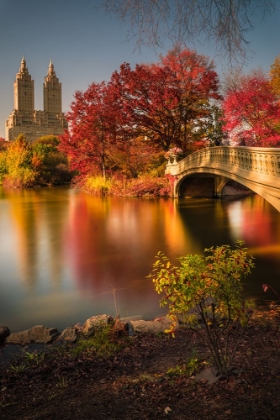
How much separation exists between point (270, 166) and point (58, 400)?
7677mm

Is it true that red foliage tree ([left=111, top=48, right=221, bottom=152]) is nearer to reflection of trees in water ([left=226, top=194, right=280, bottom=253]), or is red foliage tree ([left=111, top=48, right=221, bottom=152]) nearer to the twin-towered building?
reflection of trees in water ([left=226, top=194, right=280, bottom=253])

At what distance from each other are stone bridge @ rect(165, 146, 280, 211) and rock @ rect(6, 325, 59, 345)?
5846 mm

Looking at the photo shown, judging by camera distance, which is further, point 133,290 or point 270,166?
point 270,166

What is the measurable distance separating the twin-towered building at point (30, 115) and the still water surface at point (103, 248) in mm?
124980

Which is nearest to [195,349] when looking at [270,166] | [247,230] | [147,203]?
[270,166]

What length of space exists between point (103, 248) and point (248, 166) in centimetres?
506

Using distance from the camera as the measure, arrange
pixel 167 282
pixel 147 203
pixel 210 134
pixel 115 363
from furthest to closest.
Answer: pixel 210 134
pixel 147 203
pixel 115 363
pixel 167 282

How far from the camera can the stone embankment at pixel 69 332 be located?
5.20 m

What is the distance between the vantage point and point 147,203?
79.7 feet

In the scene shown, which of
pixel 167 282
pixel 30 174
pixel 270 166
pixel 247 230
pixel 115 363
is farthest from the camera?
pixel 30 174

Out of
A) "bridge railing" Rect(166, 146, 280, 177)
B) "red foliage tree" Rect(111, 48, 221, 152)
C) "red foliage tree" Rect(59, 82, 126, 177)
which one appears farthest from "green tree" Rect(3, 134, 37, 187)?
"bridge railing" Rect(166, 146, 280, 177)

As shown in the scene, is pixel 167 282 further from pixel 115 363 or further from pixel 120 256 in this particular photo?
pixel 120 256

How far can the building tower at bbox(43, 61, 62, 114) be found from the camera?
149 meters

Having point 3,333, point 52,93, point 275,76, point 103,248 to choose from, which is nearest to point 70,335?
point 3,333
